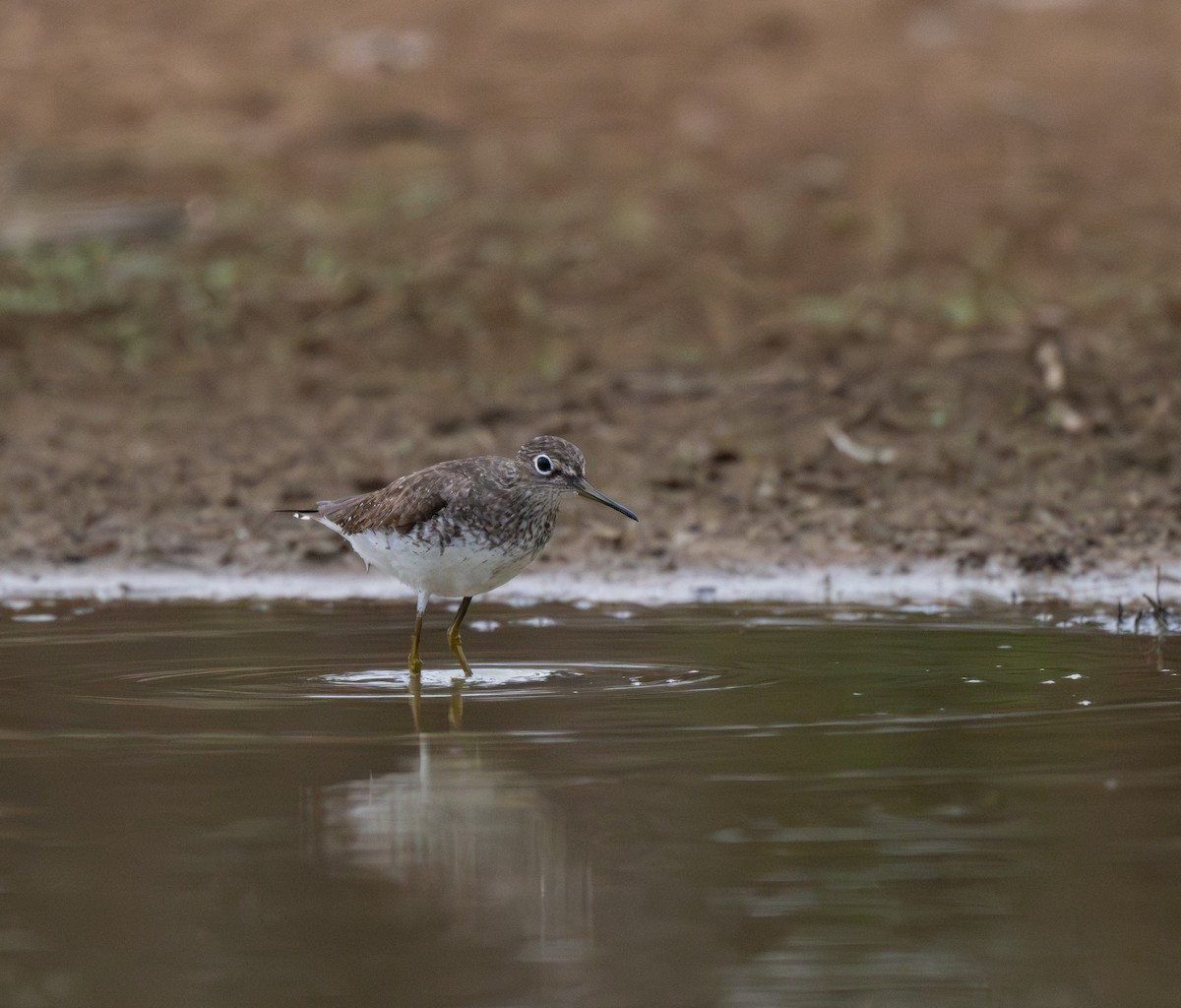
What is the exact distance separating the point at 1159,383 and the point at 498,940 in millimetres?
9253

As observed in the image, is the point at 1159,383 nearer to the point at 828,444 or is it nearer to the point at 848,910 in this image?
the point at 828,444

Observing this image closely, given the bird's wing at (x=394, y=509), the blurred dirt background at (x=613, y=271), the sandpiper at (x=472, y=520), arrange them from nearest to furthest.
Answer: the sandpiper at (x=472, y=520) → the bird's wing at (x=394, y=509) → the blurred dirt background at (x=613, y=271)

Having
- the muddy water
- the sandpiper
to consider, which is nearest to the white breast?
the sandpiper

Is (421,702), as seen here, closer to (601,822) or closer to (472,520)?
(472,520)

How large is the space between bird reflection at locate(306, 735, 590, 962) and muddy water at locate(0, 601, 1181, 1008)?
0.6 inches

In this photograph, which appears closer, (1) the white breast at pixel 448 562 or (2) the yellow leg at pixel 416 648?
(2) the yellow leg at pixel 416 648

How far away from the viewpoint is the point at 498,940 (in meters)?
4.69

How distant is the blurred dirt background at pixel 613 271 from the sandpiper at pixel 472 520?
2353mm

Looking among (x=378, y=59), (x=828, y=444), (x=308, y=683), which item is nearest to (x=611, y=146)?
(x=378, y=59)

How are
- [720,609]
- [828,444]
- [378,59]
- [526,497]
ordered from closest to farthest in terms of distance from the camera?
1. [526,497]
2. [720,609]
3. [828,444]
4. [378,59]

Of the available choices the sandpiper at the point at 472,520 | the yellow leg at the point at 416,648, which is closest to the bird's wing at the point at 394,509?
the sandpiper at the point at 472,520

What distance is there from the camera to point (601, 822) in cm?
580

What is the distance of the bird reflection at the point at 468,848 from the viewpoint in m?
4.86

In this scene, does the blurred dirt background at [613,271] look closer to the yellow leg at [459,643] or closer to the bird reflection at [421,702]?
the yellow leg at [459,643]
